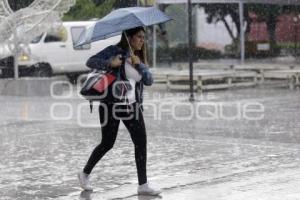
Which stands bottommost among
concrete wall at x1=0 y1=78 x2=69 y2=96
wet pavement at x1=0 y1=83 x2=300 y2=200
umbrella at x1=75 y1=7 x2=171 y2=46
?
wet pavement at x1=0 y1=83 x2=300 y2=200

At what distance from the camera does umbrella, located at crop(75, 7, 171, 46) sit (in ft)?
26.2

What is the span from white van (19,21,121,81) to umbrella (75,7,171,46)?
1783 cm

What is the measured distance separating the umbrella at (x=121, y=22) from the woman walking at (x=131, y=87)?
0.49ft

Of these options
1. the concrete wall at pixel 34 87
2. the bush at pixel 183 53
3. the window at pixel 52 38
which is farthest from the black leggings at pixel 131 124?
the bush at pixel 183 53

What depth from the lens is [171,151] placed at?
11156mm

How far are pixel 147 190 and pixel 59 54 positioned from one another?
62.6 feet

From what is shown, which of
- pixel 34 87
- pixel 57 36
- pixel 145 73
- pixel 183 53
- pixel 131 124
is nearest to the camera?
pixel 145 73

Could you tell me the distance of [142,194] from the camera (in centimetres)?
823

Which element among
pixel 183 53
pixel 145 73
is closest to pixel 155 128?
pixel 145 73

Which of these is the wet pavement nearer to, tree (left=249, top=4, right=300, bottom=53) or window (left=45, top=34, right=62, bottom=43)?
window (left=45, top=34, right=62, bottom=43)

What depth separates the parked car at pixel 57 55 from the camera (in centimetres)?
2619

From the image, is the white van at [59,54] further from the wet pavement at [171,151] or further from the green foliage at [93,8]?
the wet pavement at [171,151]

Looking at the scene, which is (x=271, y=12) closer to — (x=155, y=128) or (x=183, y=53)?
(x=183, y=53)

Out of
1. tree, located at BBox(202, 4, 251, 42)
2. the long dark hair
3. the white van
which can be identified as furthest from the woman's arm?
tree, located at BBox(202, 4, 251, 42)
